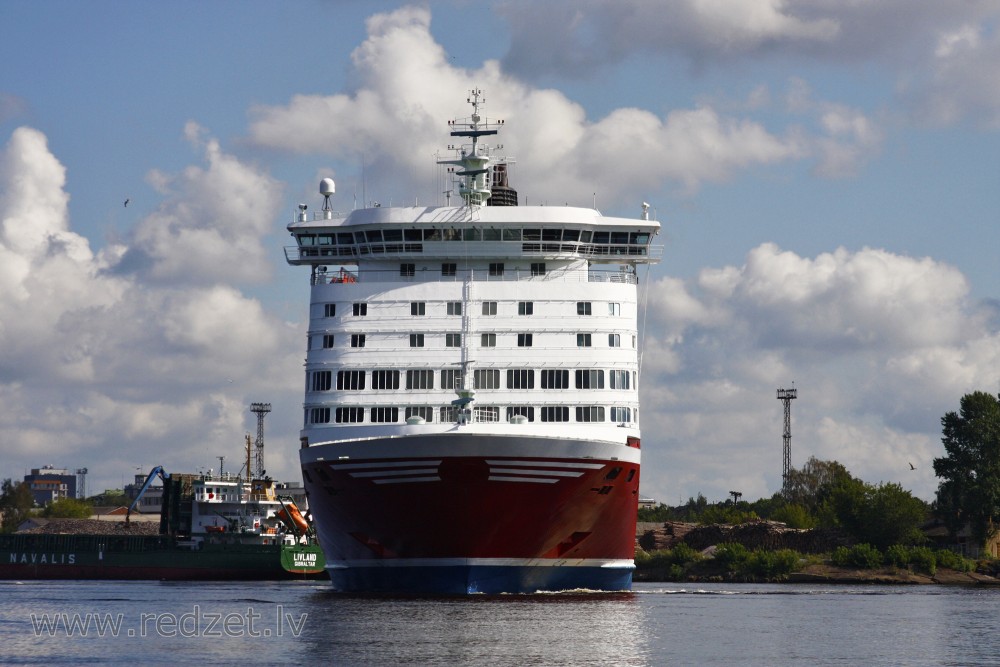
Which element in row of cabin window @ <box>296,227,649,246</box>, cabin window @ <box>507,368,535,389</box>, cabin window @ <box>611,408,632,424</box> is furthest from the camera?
row of cabin window @ <box>296,227,649,246</box>

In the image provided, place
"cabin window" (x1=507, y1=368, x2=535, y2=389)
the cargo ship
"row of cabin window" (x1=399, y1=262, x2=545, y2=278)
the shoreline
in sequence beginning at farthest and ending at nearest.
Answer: the cargo ship, the shoreline, "row of cabin window" (x1=399, y1=262, x2=545, y2=278), "cabin window" (x1=507, y1=368, x2=535, y2=389)

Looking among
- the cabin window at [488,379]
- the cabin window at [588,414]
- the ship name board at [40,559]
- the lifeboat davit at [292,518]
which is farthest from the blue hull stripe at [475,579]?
the ship name board at [40,559]

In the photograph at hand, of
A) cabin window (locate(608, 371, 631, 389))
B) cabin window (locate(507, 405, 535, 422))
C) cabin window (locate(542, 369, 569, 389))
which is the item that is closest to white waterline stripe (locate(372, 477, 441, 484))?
cabin window (locate(507, 405, 535, 422))

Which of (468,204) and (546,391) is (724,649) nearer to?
(546,391)

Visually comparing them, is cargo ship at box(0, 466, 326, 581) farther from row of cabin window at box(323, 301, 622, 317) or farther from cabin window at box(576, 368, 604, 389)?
cabin window at box(576, 368, 604, 389)

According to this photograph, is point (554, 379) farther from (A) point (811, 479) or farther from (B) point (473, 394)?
(A) point (811, 479)

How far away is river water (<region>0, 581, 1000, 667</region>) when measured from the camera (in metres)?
43.5

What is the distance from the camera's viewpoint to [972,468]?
367ft

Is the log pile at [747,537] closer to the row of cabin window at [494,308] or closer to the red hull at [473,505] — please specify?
the row of cabin window at [494,308]

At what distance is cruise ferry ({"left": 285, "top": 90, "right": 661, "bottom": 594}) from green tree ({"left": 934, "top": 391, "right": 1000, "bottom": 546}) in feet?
164

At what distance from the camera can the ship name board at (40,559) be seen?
4545 inches

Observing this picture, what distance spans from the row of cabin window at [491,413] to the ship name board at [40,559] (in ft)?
187

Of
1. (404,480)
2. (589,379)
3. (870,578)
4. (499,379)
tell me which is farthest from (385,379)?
(870,578)

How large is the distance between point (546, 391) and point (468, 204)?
36.7 ft
